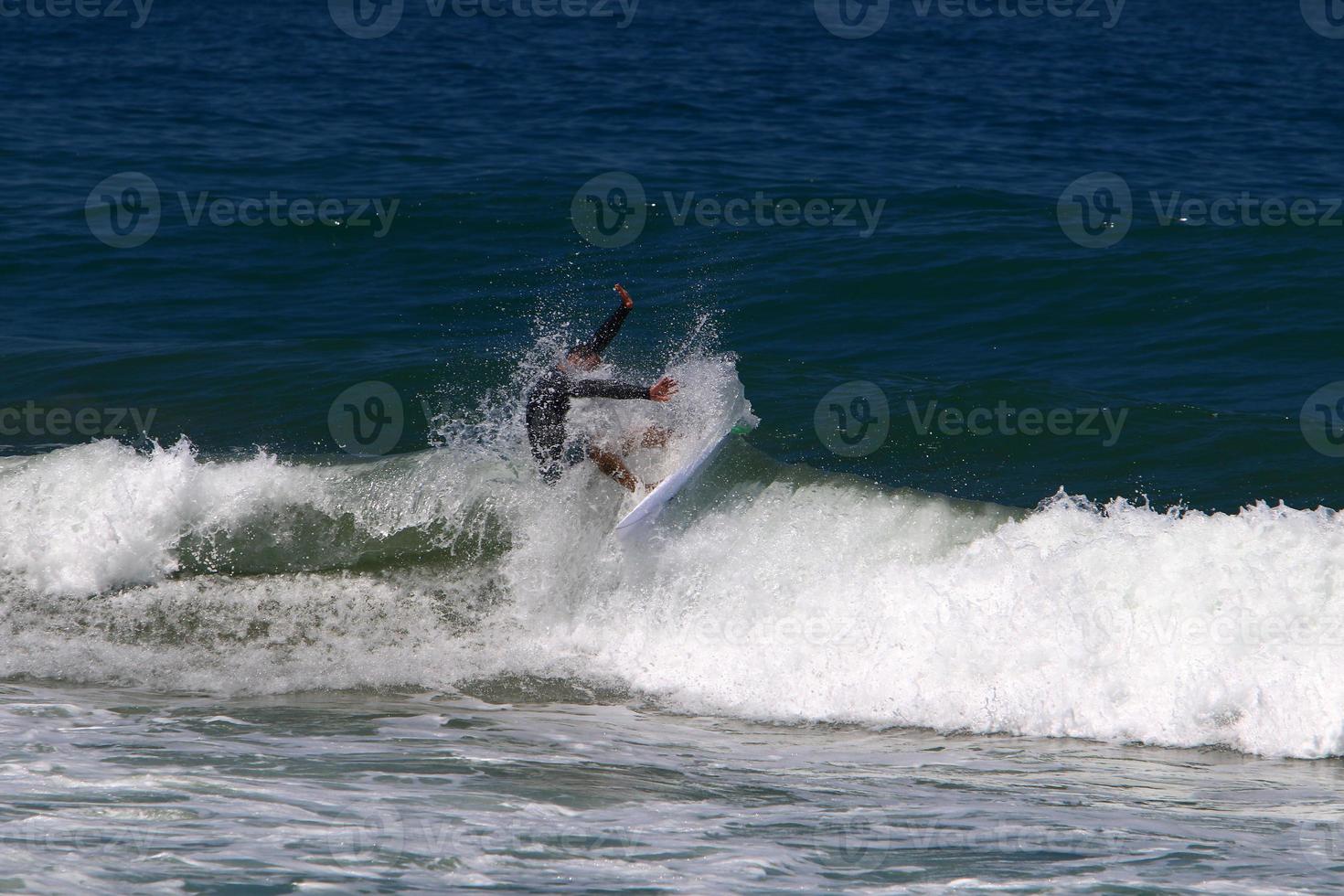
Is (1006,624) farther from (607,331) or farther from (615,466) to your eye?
(607,331)

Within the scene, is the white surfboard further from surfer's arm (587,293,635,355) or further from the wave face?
surfer's arm (587,293,635,355)

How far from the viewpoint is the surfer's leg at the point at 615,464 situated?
10.3 m

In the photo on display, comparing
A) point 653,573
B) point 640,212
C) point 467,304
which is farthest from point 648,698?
point 640,212

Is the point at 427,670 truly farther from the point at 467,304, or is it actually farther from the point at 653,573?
the point at 467,304

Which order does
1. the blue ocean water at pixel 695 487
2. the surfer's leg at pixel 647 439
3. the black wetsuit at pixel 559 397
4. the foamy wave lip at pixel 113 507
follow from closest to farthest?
the blue ocean water at pixel 695 487, the black wetsuit at pixel 559 397, the surfer's leg at pixel 647 439, the foamy wave lip at pixel 113 507

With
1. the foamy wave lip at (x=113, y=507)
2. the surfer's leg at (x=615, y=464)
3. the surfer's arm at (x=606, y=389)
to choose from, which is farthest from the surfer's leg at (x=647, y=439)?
the foamy wave lip at (x=113, y=507)

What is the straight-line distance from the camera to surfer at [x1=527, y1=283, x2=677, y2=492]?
9.36 metres

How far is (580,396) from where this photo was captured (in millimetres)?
9617

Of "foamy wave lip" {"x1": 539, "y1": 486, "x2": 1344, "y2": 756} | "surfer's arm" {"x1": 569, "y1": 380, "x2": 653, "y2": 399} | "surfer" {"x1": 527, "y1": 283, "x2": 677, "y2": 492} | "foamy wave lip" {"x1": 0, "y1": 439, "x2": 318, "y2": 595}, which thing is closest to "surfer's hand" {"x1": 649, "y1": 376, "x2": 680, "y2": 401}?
"surfer" {"x1": 527, "y1": 283, "x2": 677, "y2": 492}

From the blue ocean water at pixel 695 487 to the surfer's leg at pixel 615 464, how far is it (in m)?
0.15

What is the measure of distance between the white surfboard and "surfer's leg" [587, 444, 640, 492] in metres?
0.17

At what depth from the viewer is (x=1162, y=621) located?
29.1ft

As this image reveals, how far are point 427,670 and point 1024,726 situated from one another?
398 cm

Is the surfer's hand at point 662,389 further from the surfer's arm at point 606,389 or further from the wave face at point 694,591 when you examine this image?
the wave face at point 694,591
